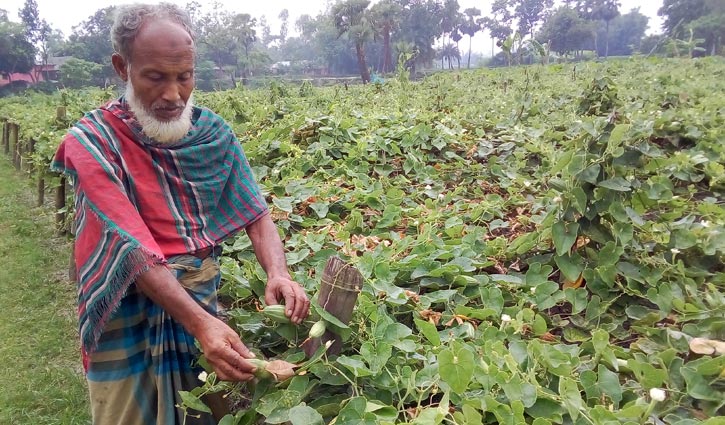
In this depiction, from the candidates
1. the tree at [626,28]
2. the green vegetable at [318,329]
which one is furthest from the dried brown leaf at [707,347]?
the tree at [626,28]

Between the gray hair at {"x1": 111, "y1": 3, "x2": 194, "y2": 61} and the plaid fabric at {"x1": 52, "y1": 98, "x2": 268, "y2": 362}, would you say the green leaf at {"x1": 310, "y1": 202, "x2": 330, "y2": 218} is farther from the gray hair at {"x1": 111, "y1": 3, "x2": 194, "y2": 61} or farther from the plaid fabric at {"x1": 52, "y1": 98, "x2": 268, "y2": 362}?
the gray hair at {"x1": 111, "y1": 3, "x2": 194, "y2": 61}

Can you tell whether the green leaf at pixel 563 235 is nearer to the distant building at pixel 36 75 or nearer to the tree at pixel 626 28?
the distant building at pixel 36 75

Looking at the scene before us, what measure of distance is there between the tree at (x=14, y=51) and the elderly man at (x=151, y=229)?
39.7 metres

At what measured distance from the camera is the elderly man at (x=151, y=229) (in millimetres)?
1385

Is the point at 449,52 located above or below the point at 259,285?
above

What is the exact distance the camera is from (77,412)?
2854 millimetres

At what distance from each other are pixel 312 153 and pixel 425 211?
1.31 metres

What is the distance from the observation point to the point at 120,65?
161 cm

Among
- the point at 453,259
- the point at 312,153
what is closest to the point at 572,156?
the point at 453,259

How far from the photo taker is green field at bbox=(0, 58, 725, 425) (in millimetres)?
1256

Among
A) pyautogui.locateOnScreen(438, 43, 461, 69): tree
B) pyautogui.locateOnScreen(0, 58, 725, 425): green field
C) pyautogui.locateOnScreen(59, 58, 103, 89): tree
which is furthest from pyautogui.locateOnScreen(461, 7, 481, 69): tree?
pyautogui.locateOnScreen(0, 58, 725, 425): green field

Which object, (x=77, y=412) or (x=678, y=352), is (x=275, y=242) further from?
(x=77, y=412)

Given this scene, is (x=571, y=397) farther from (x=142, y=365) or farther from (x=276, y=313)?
(x=142, y=365)

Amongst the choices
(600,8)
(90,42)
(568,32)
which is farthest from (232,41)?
(600,8)
